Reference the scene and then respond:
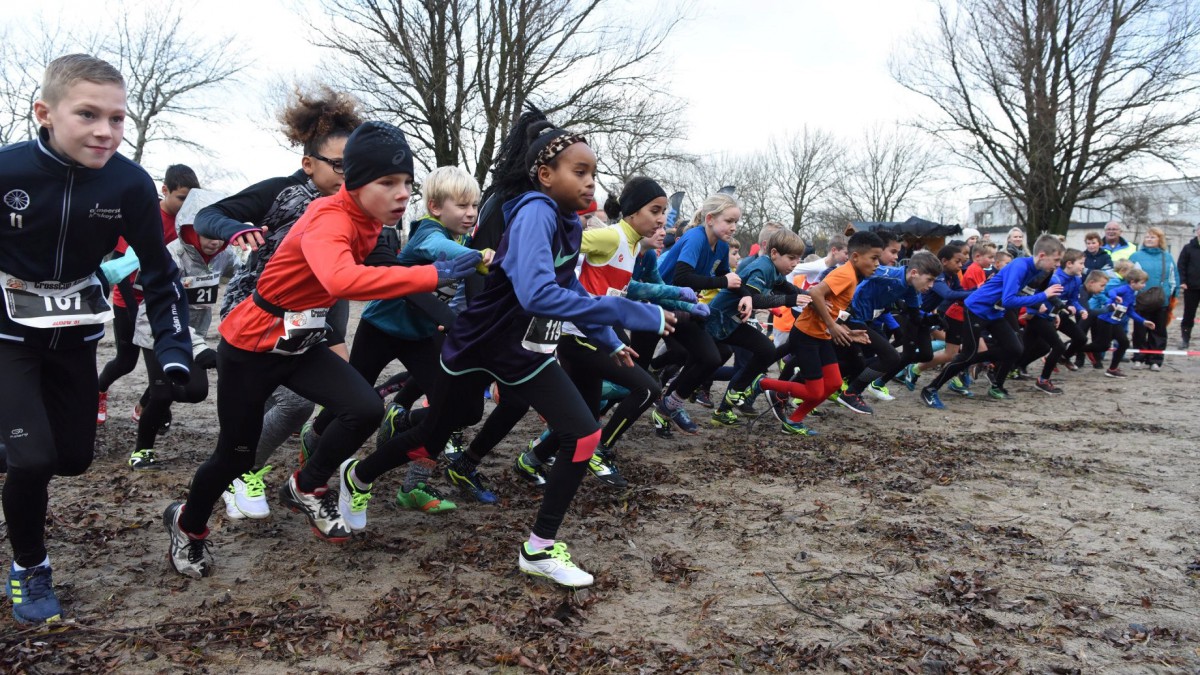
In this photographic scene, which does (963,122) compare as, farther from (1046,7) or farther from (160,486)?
(160,486)

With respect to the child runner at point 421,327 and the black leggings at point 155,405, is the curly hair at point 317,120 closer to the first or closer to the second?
the child runner at point 421,327

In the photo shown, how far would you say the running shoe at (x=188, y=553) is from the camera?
339 cm

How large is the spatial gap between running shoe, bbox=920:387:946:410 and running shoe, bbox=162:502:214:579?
7728 millimetres

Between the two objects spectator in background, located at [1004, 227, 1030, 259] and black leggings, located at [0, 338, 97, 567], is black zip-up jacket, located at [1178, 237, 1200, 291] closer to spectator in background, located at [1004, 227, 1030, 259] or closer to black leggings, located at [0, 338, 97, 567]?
spectator in background, located at [1004, 227, 1030, 259]

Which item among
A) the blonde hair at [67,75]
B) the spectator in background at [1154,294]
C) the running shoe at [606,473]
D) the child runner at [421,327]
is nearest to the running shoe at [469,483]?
the child runner at [421,327]

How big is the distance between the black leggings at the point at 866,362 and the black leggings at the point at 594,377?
3.39m

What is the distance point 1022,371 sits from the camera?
11281 millimetres

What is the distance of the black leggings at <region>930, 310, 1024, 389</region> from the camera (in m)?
9.21

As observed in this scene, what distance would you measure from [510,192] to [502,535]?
1732 mm

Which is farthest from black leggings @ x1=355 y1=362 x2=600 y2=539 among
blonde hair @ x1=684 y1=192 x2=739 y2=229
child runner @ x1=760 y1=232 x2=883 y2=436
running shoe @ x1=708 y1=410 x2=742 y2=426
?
running shoe @ x1=708 y1=410 x2=742 y2=426

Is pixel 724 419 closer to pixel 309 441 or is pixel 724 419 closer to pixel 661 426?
pixel 661 426

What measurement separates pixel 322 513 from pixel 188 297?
2.29 meters

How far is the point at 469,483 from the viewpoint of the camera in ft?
15.4

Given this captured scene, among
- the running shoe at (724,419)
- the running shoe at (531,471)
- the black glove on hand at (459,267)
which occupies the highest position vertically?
the black glove on hand at (459,267)
